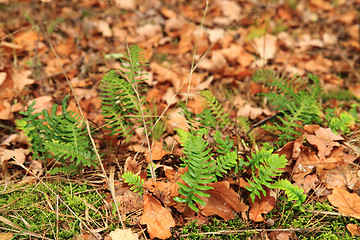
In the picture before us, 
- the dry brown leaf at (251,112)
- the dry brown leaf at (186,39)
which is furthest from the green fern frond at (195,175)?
the dry brown leaf at (186,39)

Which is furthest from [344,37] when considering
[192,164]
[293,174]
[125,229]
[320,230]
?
[125,229]

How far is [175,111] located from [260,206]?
132cm

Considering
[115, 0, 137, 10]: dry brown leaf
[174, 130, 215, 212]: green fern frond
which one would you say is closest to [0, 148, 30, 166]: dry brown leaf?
[174, 130, 215, 212]: green fern frond

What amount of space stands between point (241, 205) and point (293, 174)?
498 millimetres

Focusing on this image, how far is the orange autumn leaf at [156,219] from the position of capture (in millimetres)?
1613

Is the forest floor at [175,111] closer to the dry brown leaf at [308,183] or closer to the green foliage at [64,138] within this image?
the dry brown leaf at [308,183]

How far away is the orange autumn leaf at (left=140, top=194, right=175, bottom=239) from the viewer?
1613 mm

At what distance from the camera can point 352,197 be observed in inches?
70.1

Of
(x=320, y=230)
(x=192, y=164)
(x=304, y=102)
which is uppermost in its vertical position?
(x=304, y=102)

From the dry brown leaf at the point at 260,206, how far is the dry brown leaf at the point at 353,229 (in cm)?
45

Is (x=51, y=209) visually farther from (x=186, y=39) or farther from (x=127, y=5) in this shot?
(x=127, y=5)

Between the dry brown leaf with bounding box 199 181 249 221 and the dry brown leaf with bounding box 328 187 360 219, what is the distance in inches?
23.2

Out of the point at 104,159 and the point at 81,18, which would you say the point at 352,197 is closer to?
the point at 104,159

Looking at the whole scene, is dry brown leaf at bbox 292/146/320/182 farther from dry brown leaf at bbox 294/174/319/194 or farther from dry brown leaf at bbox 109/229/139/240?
dry brown leaf at bbox 109/229/139/240
